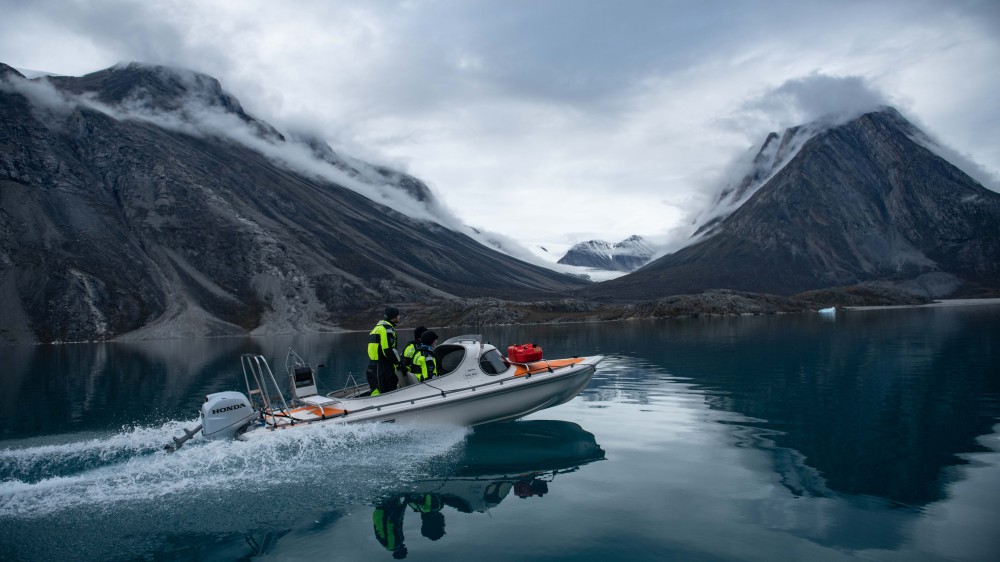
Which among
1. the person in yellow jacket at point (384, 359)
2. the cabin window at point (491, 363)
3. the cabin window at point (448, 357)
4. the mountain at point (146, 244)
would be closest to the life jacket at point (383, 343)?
the person in yellow jacket at point (384, 359)

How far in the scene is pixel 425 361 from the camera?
56.0 feet

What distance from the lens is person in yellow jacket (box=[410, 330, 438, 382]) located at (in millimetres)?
17016

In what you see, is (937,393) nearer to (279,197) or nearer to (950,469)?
(950,469)

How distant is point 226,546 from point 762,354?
34465 mm

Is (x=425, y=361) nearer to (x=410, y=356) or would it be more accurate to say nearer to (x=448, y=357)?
(x=410, y=356)

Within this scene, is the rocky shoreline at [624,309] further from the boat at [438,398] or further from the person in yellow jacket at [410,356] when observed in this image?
the person in yellow jacket at [410,356]

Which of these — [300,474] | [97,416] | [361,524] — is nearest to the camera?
[361,524]

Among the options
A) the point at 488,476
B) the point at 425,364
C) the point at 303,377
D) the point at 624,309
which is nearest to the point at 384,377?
the point at 425,364

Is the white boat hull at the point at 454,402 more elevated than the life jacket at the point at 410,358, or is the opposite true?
the life jacket at the point at 410,358

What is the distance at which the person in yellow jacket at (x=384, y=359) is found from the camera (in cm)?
1700

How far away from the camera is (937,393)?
816 inches

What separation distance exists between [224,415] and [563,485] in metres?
9.01

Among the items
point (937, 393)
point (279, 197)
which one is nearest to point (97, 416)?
point (937, 393)

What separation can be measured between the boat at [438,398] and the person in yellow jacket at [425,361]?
0.23 meters
